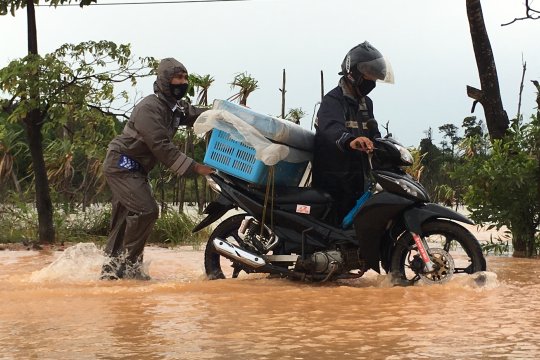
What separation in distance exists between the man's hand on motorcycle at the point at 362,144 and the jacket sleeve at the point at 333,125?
89 millimetres

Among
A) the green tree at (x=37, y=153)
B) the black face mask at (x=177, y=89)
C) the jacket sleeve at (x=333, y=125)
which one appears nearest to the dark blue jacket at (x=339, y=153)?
the jacket sleeve at (x=333, y=125)

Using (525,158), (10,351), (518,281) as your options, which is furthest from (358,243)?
(525,158)

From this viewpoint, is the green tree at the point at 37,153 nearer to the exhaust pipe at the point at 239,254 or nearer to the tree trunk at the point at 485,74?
the tree trunk at the point at 485,74

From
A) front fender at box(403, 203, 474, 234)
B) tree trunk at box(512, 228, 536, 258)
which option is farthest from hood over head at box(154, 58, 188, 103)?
tree trunk at box(512, 228, 536, 258)

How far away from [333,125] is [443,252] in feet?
4.43

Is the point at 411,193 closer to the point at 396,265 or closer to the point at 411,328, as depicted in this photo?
the point at 396,265

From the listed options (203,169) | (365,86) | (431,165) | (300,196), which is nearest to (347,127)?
(365,86)

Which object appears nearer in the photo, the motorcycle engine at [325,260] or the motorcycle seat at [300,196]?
the motorcycle engine at [325,260]

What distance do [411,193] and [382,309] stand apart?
132cm

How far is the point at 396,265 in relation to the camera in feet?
26.4

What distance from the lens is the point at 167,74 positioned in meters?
8.87

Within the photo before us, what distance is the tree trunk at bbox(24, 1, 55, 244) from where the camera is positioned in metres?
14.9

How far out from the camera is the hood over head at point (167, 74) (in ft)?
29.1

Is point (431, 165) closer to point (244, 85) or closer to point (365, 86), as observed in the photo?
point (244, 85)
